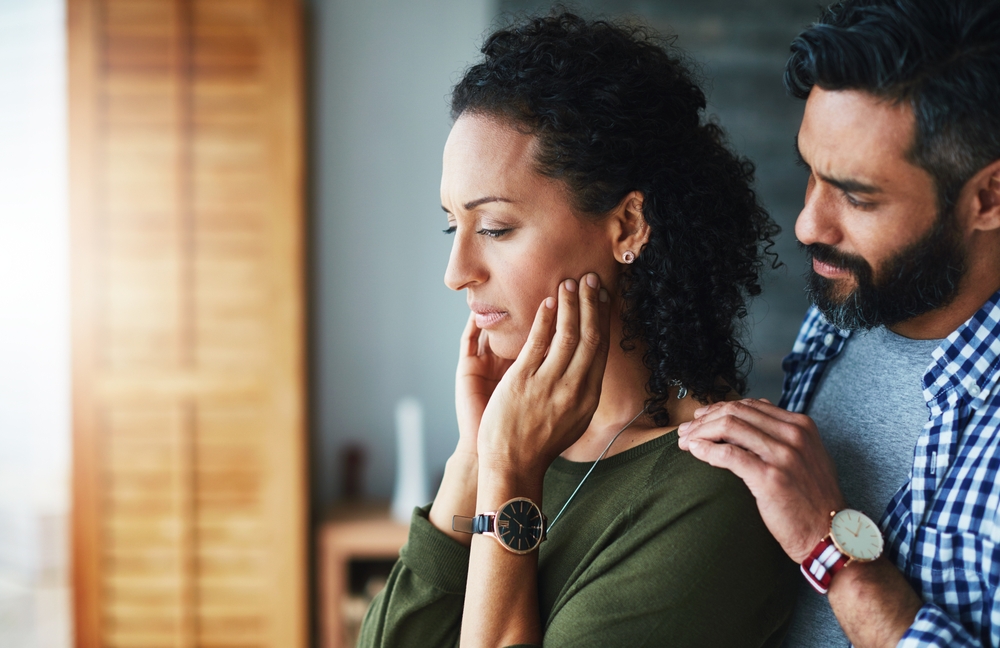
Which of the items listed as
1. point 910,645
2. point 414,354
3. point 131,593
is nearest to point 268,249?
point 414,354

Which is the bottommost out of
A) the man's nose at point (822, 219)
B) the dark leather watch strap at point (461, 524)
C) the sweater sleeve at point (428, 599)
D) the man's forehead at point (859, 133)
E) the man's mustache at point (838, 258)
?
the sweater sleeve at point (428, 599)

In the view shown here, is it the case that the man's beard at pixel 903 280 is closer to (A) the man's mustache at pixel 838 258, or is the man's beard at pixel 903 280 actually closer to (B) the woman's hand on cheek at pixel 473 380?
(A) the man's mustache at pixel 838 258

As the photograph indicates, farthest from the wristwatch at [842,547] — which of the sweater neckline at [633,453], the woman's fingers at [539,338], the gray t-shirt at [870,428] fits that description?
the woman's fingers at [539,338]

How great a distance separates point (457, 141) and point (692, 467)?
61 centimetres

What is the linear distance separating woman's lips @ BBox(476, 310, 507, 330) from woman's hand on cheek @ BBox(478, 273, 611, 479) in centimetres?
6

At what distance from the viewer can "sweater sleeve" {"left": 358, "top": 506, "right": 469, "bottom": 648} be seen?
121cm

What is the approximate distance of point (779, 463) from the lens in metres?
1.00

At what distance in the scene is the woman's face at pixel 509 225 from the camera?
118cm

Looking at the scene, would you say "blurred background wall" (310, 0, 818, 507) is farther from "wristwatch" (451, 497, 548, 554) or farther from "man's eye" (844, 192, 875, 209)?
"wristwatch" (451, 497, 548, 554)

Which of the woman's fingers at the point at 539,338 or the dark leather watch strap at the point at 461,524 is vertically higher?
the woman's fingers at the point at 539,338

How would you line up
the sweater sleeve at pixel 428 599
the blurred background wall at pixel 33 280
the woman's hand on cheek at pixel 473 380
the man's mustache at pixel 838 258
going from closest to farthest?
1. the man's mustache at pixel 838 258
2. the sweater sleeve at pixel 428 599
3. the woman's hand on cheek at pixel 473 380
4. the blurred background wall at pixel 33 280

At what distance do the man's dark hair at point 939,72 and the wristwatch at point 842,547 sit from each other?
44 centimetres

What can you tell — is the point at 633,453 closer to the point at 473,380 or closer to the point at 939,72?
the point at 473,380

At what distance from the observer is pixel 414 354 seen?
329 cm
